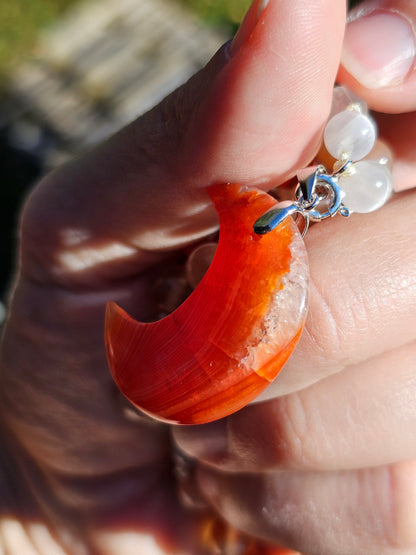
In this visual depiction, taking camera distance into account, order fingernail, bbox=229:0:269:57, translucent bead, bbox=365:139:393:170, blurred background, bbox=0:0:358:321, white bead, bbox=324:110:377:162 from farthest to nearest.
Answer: blurred background, bbox=0:0:358:321 → translucent bead, bbox=365:139:393:170 → white bead, bbox=324:110:377:162 → fingernail, bbox=229:0:269:57

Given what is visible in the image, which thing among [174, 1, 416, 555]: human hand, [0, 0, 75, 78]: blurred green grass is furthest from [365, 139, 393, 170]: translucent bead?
[0, 0, 75, 78]: blurred green grass

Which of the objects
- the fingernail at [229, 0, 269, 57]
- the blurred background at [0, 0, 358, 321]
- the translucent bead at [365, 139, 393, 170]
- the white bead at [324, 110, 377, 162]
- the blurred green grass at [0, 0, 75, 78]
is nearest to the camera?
the fingernail at [229, 0, 269, 57]

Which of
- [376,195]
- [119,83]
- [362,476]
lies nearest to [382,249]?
[376,195]

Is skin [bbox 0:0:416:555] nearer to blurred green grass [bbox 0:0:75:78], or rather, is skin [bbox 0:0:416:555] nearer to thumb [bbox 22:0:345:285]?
thumb [bbox 22:0:345:285]

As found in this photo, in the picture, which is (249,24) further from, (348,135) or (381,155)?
(381,155)

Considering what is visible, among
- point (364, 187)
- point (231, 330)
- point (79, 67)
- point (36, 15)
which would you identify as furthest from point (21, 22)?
point (231, 330)

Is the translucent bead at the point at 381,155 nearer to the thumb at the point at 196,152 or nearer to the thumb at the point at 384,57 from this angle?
the thumb at the point at 384,57

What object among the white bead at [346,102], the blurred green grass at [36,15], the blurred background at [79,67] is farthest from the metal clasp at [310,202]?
the blurred green grass at [36,15]
